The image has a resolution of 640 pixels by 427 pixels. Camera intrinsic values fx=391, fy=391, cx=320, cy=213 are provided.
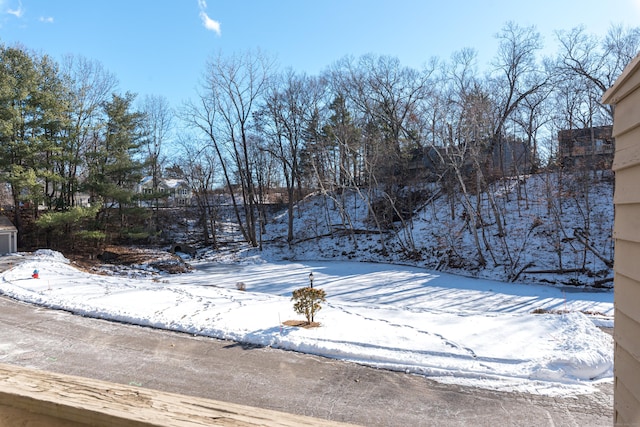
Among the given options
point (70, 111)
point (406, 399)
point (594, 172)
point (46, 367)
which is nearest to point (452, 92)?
point (594, 172)

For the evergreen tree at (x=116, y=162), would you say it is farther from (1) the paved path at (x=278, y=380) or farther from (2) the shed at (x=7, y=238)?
(1) the paved path at (x=278, y=380)

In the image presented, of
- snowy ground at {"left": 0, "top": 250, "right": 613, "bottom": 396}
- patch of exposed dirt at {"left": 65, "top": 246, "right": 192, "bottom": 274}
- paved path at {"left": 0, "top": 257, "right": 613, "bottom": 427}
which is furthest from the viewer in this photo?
patch of exposed dirt at {"left": 65, "top": 246, "right": 192, "bottom": 274}

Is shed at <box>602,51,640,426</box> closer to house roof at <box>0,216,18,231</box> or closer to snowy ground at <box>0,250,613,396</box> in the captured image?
snowy ground at <box>0,250,613,396</box>

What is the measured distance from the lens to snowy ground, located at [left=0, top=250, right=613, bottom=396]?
5121 millimetres

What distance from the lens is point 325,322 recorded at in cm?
759

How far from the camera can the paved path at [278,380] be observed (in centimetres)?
395

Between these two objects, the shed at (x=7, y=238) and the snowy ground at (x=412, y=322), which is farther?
the shed at (x=7, y=238)

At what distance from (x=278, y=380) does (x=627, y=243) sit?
13.3 feet

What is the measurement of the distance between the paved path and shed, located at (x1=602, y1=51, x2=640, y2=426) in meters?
2.27

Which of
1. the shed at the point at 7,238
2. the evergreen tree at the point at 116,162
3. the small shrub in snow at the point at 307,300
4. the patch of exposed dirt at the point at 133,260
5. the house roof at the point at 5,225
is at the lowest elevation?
the patch of exposed dirt at the point at 133,260

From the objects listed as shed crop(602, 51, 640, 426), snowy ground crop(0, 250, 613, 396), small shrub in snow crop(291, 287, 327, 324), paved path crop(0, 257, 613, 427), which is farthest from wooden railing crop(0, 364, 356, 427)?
small shrub in snow crop(291, 287, 327, 324)

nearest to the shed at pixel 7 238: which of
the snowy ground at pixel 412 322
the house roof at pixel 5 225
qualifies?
the house roof at pixel 5 225

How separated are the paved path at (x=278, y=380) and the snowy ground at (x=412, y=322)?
0.35 metres

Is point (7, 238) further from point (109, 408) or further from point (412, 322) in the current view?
point (109, 408)
